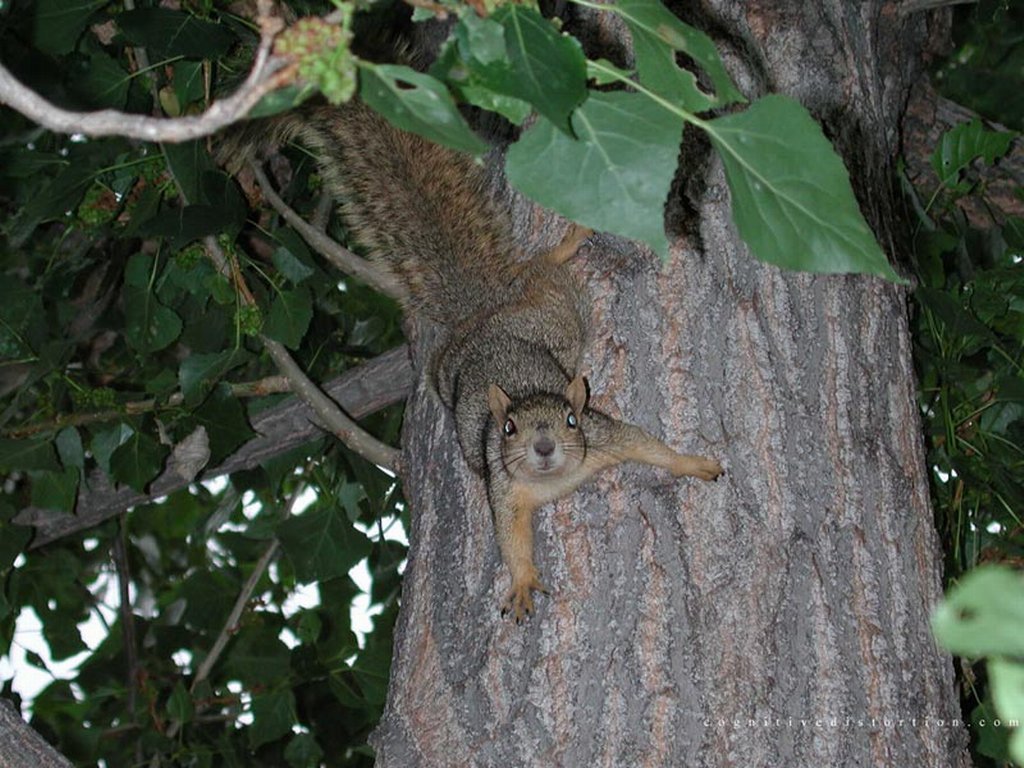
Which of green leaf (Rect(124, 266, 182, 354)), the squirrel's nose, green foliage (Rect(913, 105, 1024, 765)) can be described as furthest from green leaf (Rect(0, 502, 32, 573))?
green foliage (Rect(913, 105, 1024, 765))

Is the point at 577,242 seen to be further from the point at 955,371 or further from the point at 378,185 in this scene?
the point at 955,371

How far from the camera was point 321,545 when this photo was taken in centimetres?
220

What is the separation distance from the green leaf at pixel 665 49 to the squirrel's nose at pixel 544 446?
2.88 feet

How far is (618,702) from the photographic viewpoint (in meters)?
1.31

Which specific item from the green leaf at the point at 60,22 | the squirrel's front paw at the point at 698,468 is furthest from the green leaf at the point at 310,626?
the squirrel's front paw at the point at 698,468

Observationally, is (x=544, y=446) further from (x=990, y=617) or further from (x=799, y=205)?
(x=990, y=617)

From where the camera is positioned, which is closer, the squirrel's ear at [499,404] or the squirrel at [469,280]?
the squirrel at [469,280]

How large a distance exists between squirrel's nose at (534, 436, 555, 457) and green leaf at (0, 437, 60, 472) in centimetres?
94

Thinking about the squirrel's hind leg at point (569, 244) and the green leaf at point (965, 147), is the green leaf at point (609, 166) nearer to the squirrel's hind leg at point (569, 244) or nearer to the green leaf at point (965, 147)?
the squirrel's hind leg at point (569, 244)

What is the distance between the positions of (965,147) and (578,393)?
36.1 inches

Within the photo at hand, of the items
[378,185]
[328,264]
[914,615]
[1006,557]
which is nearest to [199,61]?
[378,185]

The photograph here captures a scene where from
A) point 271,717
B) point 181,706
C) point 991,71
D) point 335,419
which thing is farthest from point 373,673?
point 991,71

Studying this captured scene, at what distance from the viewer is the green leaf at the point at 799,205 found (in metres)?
0.83

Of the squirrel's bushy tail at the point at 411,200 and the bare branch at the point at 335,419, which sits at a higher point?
the squirrel's bushy tail at the point at 411,200
